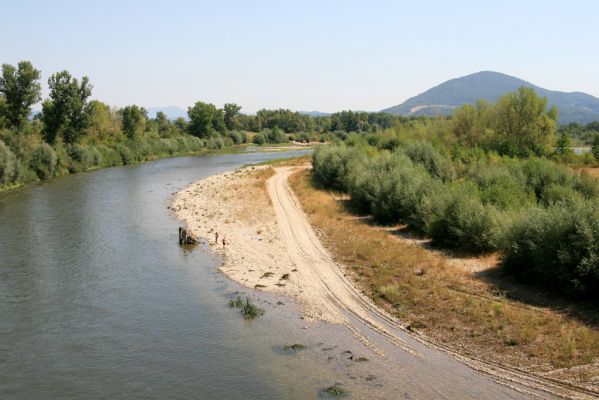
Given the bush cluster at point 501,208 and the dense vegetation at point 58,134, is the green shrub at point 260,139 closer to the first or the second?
the dense vegetation at point 58,134

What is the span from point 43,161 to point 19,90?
35.7ft

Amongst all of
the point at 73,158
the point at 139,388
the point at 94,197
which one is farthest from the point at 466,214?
the point at 73,158

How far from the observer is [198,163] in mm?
112875

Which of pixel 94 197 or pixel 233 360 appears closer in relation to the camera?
pixel 233 360

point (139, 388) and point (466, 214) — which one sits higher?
point (466, 214)

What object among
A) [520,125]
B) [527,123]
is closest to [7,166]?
[520,125]

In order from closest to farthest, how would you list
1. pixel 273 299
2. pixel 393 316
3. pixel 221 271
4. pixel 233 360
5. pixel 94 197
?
1. pixel 233 360
2. pixel 393 316
3. pixel 273 299
4. pixel 221 271
5. pixel 94 197

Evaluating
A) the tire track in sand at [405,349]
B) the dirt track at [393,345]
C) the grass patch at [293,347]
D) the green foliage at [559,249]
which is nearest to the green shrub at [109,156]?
the dirt track at [393,345]

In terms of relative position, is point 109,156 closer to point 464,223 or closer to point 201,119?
point 201,119

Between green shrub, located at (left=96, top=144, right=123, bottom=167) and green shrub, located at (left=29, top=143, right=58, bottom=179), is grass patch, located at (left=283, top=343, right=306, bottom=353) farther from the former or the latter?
green shrub, located at (left=96, top=144, right=123, bottom=167)

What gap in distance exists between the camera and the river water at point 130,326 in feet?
59.3

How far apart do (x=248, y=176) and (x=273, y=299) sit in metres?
53.5

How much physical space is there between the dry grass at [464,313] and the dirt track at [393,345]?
30.2 inches

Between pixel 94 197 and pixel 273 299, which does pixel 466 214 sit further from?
pixel 94 197
